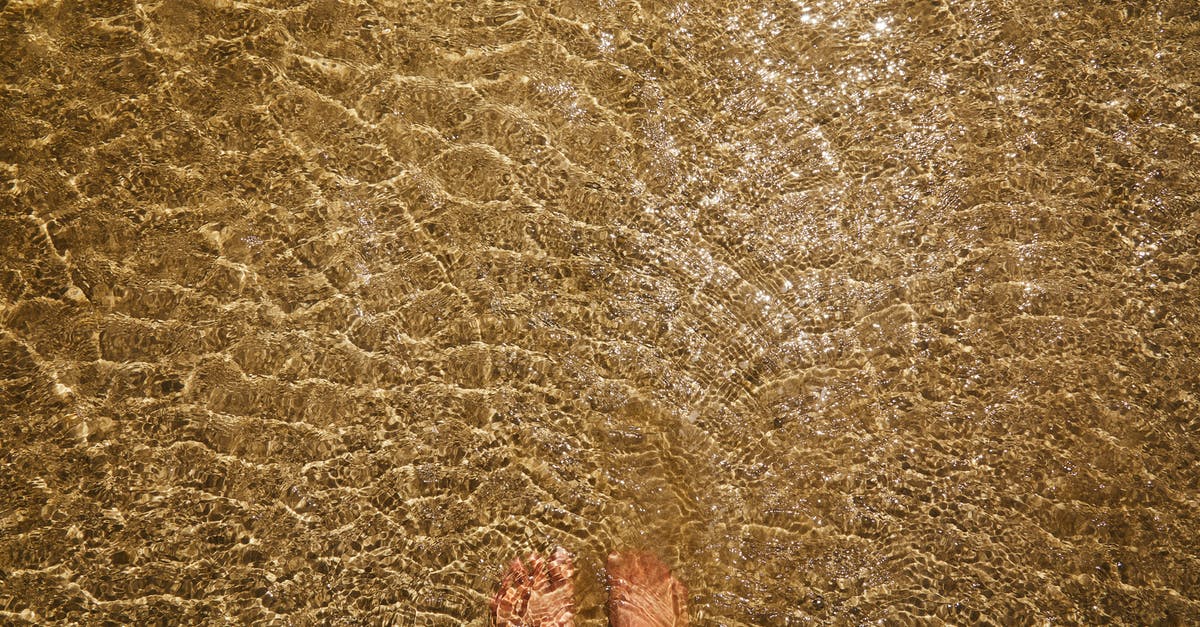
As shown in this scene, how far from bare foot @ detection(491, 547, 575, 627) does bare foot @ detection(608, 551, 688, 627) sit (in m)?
0.12

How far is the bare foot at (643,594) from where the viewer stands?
224cm

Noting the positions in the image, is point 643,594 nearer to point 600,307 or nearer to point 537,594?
point 537,594

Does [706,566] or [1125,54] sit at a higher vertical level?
[1125,54]

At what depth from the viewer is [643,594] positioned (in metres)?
2.25

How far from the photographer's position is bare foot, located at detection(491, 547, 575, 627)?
2.25 metres

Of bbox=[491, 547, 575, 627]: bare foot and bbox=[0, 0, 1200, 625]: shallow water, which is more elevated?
bbox=[0, 0, 1200, 625]: shallow water

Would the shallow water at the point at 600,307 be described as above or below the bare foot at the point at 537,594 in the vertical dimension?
above

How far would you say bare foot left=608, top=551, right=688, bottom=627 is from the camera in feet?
7.35

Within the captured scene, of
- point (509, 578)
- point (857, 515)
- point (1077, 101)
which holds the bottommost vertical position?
point (509, 578)

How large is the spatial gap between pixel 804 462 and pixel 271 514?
4.87 feet

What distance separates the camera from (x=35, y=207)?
2.54 meters

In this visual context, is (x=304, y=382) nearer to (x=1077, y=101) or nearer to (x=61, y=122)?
(x=61, y=122)

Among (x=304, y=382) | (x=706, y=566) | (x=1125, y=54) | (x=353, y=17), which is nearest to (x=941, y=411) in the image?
(x=706, y=566)

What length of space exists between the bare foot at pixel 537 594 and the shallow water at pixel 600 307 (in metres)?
0.05
